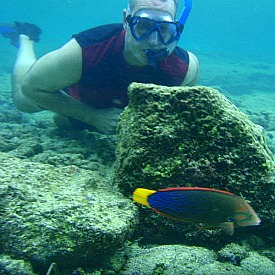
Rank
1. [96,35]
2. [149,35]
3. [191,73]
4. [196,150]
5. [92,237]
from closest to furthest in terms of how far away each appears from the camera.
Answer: [92,237] → [196,150] → [149,35] → [96,35] → [191,73]

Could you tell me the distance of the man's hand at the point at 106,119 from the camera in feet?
14.3

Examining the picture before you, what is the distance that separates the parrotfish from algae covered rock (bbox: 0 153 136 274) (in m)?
0.51

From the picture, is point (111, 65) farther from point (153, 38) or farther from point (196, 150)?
point (196, 150)

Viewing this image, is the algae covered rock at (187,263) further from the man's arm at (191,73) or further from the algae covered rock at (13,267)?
the man's arm at (191,73)

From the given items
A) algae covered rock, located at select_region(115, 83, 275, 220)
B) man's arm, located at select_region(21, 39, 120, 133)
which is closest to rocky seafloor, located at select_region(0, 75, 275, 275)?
algae covered rock, located at select_region(115, 83, 275, 220)

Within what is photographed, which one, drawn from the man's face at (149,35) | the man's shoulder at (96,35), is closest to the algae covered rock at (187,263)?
the man's face at (149,35)

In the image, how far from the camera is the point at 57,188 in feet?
7.25

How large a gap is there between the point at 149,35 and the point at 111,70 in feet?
2.71

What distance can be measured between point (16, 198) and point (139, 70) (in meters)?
2.92

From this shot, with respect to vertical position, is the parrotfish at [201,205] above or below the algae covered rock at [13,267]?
above

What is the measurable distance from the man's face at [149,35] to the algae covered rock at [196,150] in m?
1.85

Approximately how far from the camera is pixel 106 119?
4.40 meters

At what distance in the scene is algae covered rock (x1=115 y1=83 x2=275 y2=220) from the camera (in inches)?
86.7

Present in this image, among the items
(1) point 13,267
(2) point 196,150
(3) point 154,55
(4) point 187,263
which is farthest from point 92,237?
(3) point 154,55
